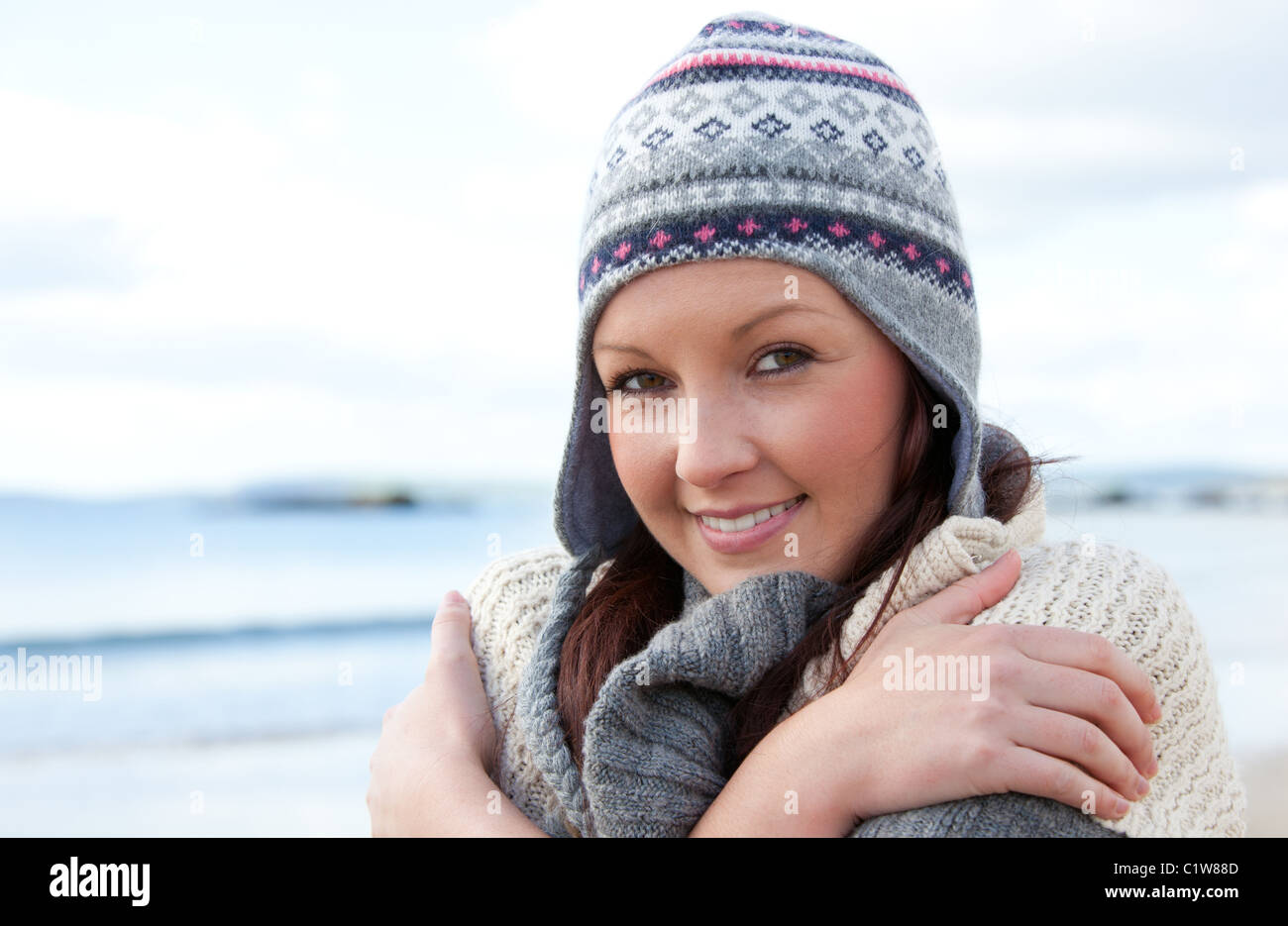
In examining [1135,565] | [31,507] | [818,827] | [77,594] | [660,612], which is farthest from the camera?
[31,507]

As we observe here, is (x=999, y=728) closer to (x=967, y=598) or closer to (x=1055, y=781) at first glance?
(x=1055, y=781)

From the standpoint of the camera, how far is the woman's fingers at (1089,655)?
145 centimetres

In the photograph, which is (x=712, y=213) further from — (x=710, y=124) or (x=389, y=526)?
(x=389, y=526)

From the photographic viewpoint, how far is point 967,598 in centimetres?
164

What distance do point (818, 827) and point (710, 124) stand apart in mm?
1171

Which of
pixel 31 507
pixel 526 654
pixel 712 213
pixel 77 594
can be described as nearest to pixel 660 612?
pixel 526 654

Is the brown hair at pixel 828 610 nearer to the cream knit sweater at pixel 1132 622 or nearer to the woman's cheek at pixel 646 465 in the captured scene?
the cream knit sweater at pixel 1132 622

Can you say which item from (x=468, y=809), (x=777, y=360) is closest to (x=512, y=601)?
(x=468, y=809)

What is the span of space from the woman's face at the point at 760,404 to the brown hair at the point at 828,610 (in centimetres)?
4

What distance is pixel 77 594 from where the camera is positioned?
9.95 meters

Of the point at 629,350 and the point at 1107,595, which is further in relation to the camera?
the point at 629,350

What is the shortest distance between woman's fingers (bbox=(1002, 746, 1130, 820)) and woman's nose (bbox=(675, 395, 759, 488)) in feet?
2.07

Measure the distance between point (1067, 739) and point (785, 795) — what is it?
0.39 metres

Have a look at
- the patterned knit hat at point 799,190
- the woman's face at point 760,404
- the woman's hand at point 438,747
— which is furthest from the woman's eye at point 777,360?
the woman's hand at point 438,747
